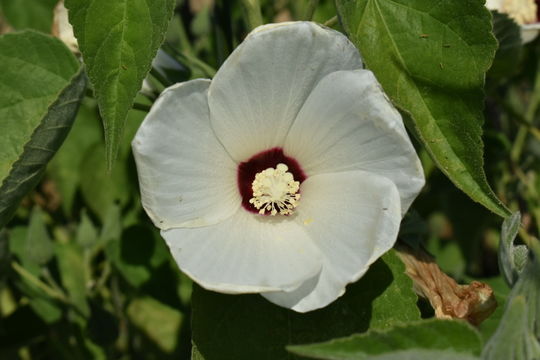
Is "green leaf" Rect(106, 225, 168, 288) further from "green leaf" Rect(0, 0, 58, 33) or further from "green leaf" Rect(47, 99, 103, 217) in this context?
"green leaf" Rect(0, 0, 58, 33)

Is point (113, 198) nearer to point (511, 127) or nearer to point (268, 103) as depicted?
point (268, 103)

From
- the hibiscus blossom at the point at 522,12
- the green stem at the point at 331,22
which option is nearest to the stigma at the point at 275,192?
the green stem at the point at 331,22

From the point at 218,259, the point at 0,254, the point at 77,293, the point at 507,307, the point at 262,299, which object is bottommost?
the point at 77,293

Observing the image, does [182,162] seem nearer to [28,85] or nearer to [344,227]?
[344,227]

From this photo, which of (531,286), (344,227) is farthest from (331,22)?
(531,286)

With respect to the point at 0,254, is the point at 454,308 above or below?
above

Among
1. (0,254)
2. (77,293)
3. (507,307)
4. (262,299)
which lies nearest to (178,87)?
(262,299)

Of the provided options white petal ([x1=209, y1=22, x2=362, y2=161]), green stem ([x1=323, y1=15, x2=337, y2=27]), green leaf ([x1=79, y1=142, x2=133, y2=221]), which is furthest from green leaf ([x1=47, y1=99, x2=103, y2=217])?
white petal ([x1=209, y1=22, x2=362, y2=161])
